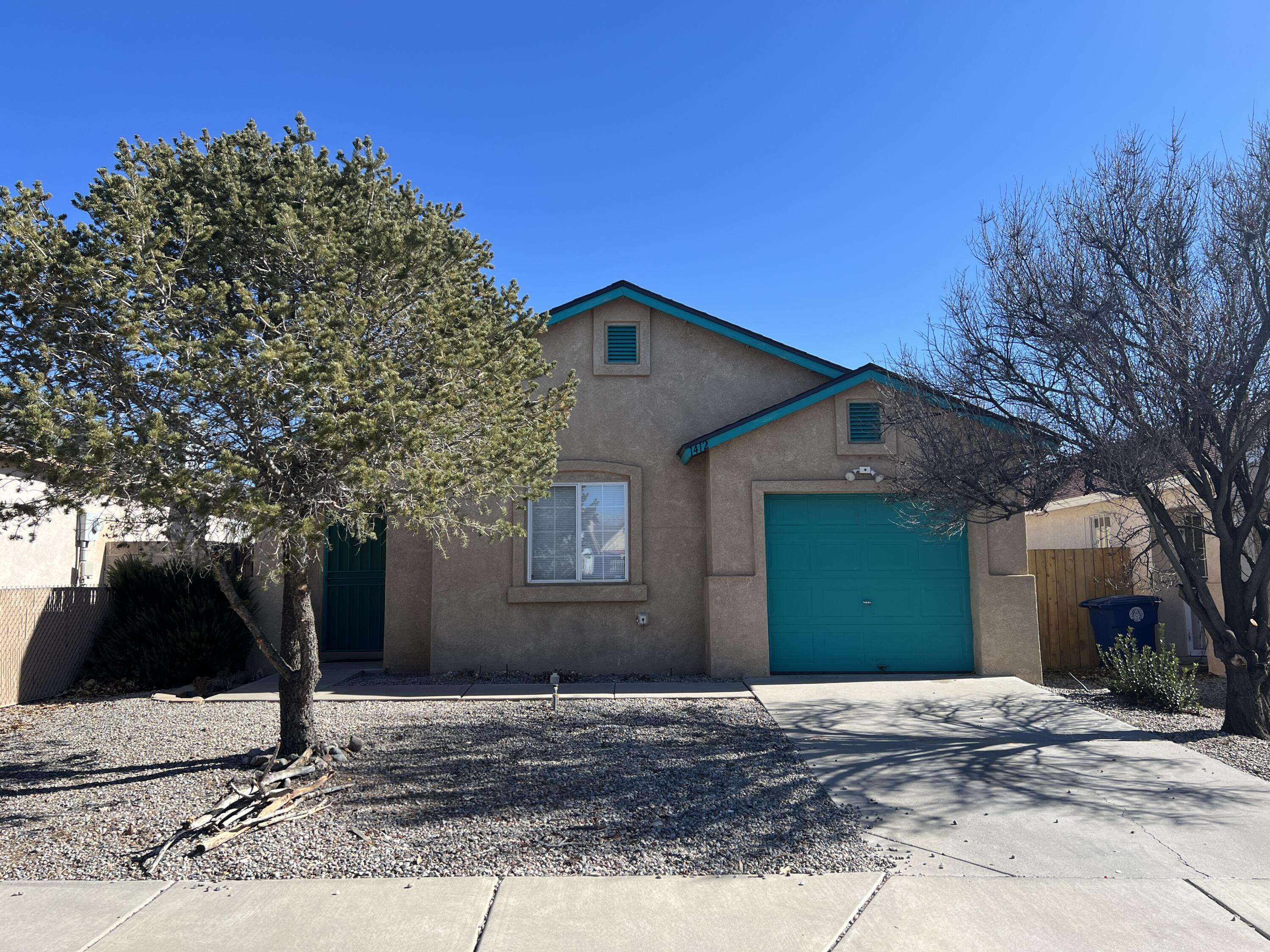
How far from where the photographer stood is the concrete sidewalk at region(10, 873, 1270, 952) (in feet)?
13.6

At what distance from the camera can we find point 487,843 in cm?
534

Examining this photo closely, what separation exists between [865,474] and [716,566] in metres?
2.22

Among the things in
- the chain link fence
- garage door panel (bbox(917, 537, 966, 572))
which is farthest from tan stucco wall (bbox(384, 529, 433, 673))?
garage door panel (bbox(917, 537, 966, 572))

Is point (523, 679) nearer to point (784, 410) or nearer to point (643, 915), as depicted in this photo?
point (784, 410)

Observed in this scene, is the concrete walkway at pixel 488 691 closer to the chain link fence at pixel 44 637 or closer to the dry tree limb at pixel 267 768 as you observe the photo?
the chain link fence at pixel 44 637

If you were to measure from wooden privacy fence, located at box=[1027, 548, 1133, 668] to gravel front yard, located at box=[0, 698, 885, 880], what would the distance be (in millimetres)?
6580

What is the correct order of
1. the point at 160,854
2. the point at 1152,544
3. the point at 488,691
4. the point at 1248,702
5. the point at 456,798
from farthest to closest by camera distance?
1. the point at 488,691
2. the point at 1152,544
3. the point at 1248,702
4. the point at 456,798
5. the point at 160,854

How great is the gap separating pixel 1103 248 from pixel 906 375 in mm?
2194

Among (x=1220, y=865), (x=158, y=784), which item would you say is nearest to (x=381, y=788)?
(x=158, y=784)

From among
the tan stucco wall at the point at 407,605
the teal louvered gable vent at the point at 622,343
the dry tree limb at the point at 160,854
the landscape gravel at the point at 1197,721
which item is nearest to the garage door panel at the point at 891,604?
the landscape gravel at the point at 1197,721

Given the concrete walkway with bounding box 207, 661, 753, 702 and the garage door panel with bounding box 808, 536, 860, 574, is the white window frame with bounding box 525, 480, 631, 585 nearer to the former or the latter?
the concrete walkway with bounding box 207, 661, 753, 702

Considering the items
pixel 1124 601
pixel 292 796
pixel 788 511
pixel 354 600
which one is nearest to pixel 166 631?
pixel 354 600

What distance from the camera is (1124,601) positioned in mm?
12109

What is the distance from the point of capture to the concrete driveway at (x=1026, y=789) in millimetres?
5152
